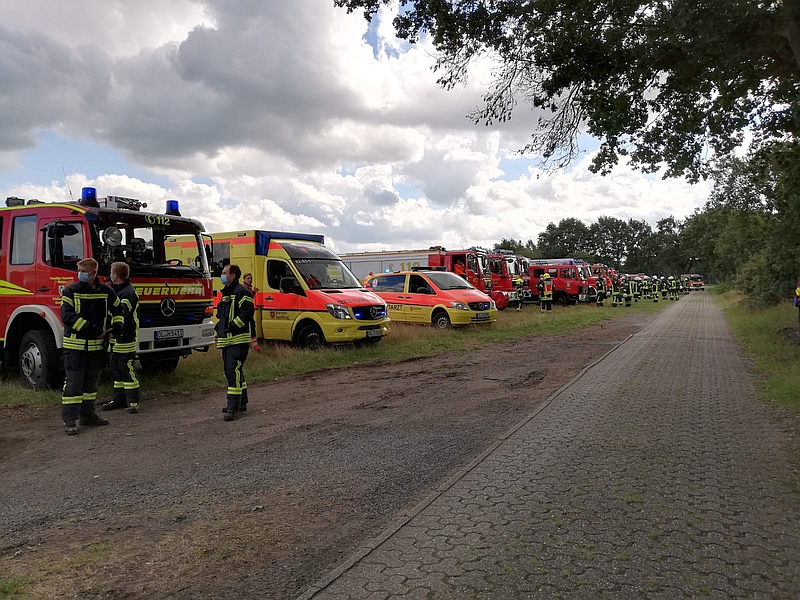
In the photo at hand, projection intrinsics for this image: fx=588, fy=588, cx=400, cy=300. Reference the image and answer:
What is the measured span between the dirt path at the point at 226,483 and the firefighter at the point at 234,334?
336 mm

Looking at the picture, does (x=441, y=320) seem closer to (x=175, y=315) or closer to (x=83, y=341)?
(x=175, y=315)

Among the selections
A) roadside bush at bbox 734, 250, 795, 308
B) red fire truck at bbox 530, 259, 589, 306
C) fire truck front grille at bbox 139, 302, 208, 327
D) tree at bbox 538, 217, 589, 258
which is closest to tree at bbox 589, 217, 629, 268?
tree at bbox 538, 217, 589, 258

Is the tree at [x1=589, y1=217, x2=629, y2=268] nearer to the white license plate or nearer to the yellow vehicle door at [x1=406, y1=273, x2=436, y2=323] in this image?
the yellow vehicle door at [x1=406, y1=273, x2=436, y2=323]

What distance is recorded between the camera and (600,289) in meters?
35.2

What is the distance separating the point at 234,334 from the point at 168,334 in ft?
6.98

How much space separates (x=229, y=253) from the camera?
13.7 m

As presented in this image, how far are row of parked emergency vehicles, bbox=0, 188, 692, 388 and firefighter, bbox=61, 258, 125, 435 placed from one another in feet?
1.68

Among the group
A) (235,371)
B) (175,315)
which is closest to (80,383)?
(235,371)

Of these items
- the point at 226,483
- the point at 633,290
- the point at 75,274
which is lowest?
the point at 226,483

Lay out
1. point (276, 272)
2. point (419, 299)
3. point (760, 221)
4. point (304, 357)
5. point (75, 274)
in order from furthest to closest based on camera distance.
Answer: point (760, 221) < point (419, 299) < point (276, 272) < point (304, 357) < point (75, 274)

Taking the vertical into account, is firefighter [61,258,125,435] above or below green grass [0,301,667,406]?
above

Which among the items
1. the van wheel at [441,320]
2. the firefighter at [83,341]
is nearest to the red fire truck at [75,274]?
the firefighter at [83,341]

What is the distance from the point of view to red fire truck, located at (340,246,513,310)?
80.4ft

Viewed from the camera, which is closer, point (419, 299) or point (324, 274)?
point (324, 274)
